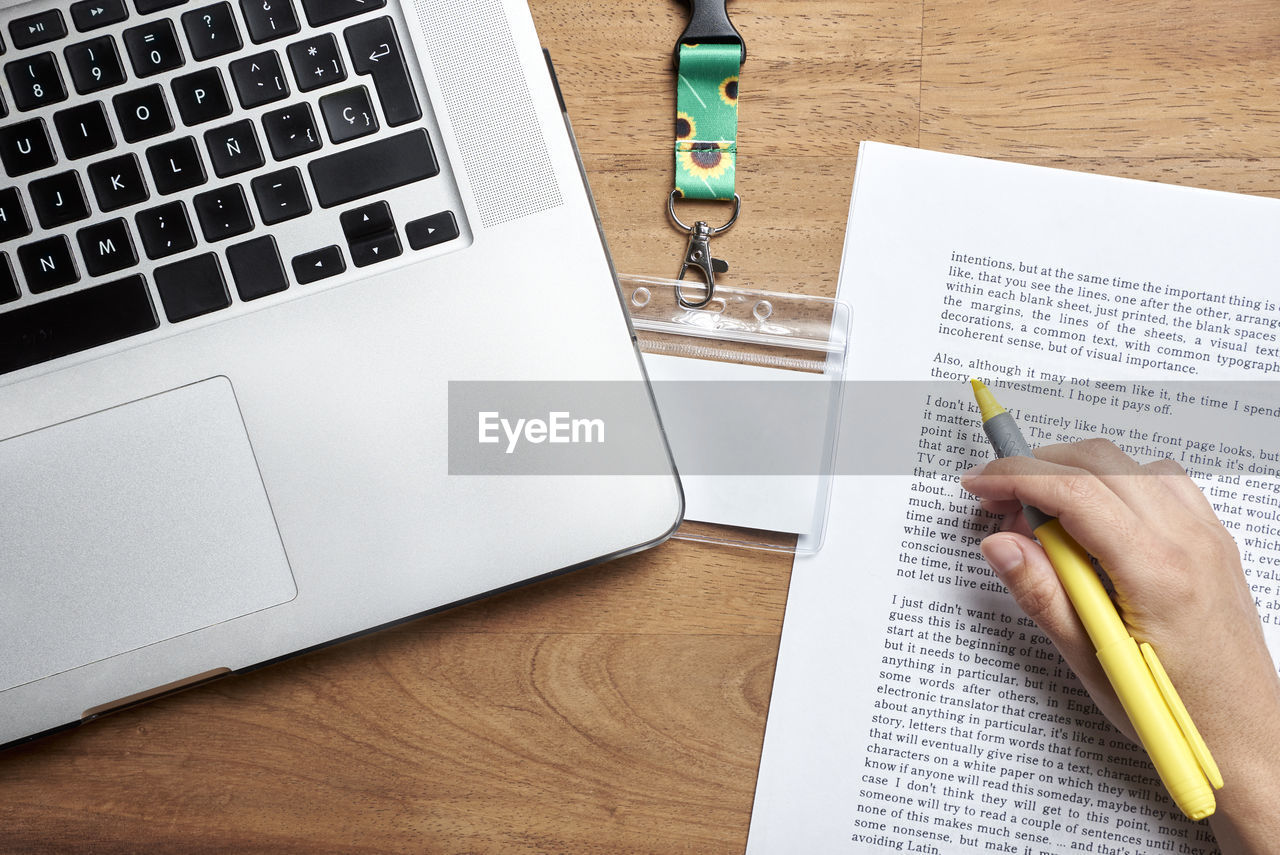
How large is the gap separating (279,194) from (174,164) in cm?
5

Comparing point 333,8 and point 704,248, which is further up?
point 333,8

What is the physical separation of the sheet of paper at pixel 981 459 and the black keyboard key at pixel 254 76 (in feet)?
1.06

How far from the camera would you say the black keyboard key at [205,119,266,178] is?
1.25ft

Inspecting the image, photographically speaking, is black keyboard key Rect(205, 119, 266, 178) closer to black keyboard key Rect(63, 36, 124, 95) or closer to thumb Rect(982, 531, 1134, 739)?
black keyboard key Rect(63, 36, 124, 95)

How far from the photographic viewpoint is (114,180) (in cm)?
38

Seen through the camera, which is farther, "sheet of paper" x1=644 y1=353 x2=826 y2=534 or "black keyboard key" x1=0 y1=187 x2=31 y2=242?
"sheet of paper" x1=644 y1=353 x2=826 y2=534

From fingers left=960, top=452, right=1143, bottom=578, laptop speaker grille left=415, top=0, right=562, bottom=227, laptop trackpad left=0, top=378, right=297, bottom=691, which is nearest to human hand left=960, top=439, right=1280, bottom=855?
fingers left=960, top=452, right=1143, bottom=578

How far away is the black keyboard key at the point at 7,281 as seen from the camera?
0.38 metres

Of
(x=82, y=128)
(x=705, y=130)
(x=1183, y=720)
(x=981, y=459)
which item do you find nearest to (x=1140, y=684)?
(x=1183, y=720)

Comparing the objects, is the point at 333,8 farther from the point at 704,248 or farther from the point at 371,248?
the point at 704,248

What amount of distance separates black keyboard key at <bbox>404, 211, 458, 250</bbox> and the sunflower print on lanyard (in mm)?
145

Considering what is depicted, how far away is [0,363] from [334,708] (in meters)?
0.25

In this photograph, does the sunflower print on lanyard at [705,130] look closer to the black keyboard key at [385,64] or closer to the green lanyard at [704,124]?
the green lanyard at [704,124]

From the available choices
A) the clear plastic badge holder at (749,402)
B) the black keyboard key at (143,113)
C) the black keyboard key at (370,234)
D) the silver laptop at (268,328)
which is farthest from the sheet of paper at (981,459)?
the black keyboard key at (143,113)
